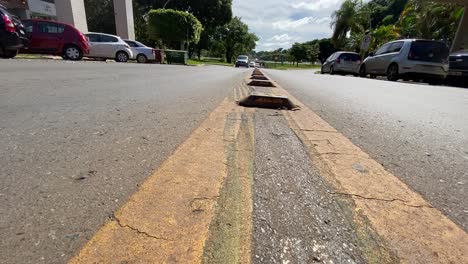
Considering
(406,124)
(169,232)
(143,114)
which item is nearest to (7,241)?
(169,232)

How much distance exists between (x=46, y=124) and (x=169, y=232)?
5.71ft

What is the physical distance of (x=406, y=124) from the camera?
2.74 metres

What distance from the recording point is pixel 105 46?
49.4 feet

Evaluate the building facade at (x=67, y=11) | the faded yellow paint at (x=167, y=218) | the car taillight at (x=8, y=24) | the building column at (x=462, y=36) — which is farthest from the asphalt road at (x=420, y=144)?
the building facade at (x=67, y=11)

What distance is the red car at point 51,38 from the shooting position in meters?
11.6

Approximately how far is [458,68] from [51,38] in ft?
50.7

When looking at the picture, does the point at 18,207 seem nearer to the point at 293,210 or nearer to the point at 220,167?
the point at 220,167

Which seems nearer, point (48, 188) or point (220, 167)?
point (48, 188)

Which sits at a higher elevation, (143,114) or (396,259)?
(396,259)

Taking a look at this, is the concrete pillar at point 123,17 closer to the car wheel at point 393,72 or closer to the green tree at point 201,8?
the green tree at point 201,8

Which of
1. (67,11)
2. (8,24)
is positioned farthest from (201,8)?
(8,24)

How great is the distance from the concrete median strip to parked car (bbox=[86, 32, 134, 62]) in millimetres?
15814

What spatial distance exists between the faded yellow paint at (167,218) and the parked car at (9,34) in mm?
10295

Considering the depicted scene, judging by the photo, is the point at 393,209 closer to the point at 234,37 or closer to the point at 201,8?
the point at 201,8
